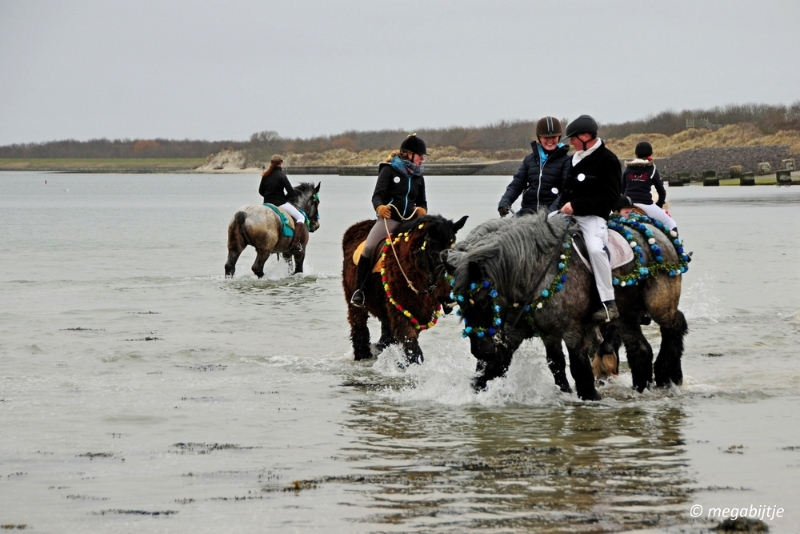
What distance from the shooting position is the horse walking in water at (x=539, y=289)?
28.6 ft

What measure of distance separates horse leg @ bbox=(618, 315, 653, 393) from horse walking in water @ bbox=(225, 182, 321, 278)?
482 inches

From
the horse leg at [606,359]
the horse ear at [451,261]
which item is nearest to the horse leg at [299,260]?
the horse leg at [606,359]

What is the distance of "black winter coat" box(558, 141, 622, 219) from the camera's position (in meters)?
9.11

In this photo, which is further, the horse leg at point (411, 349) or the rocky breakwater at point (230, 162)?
the rocky breakwater at point (230, 162)

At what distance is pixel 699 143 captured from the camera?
332ft

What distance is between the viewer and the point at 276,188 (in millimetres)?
21734

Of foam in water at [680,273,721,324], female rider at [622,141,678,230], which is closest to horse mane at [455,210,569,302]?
female rider at [622,141,678,230]

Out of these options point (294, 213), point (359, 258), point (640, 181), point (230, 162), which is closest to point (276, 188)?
point (294, 213)

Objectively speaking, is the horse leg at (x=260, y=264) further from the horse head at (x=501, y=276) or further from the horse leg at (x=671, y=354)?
the horse head at (x=501, y=276)

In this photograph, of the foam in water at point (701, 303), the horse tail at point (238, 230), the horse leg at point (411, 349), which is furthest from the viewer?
the horse tail at point (238, 230)

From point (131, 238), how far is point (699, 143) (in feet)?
244

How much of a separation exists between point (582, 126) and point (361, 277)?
317 cm

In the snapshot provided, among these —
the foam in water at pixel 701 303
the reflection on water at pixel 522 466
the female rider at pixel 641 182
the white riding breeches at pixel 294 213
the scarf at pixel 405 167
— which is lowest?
the foam in water at pixel 701 303

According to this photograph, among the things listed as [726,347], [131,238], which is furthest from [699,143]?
[726,347]
